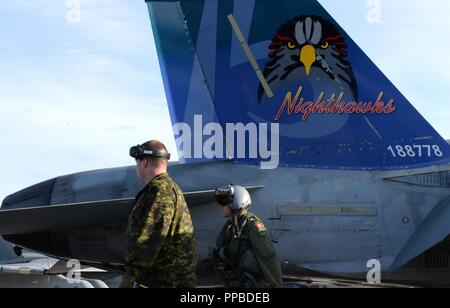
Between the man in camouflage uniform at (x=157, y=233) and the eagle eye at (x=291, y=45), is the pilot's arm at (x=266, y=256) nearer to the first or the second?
the man in camouflage uniform at (x=157, y=233)

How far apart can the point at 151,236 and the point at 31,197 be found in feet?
15.0

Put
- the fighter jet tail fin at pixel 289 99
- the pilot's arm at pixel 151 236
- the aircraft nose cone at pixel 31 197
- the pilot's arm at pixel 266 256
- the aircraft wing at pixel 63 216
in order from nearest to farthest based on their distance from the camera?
the pilot's arm at pixel 151 236 → the pilot's arm at pixel 266 256 → the aircraft wing at pixel 63 216 → the fighter jet tail fin at pixel 289 99 → the aircraft nose cone at pixel 31 197

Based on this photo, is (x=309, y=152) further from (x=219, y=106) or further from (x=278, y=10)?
(x=278, y=10)

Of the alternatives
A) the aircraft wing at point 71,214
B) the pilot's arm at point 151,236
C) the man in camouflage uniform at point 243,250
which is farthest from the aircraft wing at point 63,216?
the pilot's arm at point 151,236

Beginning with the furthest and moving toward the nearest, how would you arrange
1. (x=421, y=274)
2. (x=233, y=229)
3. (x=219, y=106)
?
(x=219, y=106) < (x=421, y=274) < (x=233, y=229)

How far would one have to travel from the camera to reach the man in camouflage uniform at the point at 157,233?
3963 mm

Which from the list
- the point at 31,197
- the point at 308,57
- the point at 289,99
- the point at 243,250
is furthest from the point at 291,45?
the point at 31,197

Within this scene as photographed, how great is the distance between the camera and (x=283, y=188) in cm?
763

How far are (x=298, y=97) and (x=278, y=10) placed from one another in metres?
1.07

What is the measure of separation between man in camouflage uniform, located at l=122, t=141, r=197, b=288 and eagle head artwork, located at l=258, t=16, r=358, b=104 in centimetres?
386

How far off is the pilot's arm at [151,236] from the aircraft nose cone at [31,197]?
4.34 m

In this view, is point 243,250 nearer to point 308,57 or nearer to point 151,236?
point 151,236

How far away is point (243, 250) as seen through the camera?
557 centimetres

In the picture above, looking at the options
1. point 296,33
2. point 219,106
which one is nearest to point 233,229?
point 219,106
